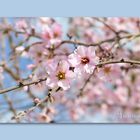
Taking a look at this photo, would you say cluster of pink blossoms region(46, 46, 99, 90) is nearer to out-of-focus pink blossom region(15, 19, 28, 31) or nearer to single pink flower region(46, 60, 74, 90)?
single pink flower region(46, 60, 74, 90)

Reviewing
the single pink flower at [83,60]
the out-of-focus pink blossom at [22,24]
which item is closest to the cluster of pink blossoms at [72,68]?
the single pink flower at [83,60]

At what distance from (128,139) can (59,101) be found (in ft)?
1.63

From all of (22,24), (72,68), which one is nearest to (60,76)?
(72,68)

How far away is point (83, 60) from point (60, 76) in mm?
112

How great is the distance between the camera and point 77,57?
2.11m

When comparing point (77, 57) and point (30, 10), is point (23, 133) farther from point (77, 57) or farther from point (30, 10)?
point (77, 57)

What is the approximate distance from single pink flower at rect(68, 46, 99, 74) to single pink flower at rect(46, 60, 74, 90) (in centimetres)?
4

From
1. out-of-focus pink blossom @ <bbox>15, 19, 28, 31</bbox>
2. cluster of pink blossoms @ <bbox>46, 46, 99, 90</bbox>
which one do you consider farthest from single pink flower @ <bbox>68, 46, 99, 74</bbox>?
out-of-focus pink blossom @ <bbox>15, 19, 28, 31</bbox>

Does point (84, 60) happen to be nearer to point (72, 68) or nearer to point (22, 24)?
point (72, 68)

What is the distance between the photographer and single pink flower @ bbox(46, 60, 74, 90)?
2.08 metres

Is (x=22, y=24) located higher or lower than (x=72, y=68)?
higher

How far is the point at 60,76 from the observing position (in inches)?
83.7

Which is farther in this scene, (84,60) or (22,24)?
(22,24)

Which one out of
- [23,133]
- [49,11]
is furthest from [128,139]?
[49,11]
